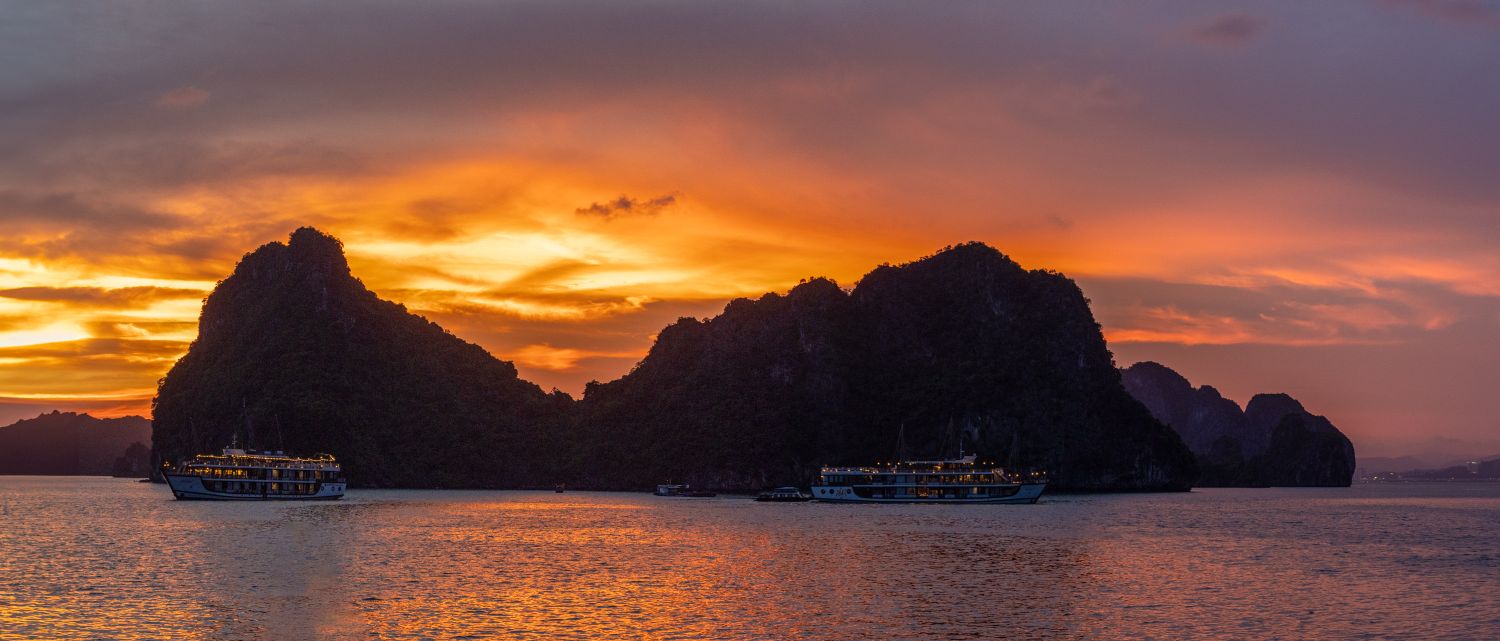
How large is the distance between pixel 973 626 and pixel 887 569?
2422cm

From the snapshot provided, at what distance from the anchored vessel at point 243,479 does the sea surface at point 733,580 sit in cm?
5702

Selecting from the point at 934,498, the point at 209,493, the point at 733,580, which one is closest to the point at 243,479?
the point at 209,493

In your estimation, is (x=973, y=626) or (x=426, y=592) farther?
(x=426, y=592)

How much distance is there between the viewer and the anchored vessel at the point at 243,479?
181 metres

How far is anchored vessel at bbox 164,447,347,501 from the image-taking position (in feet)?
595

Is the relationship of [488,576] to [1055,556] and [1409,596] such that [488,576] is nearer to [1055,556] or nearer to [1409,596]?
[1055,556]

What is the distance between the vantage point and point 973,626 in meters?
49.8

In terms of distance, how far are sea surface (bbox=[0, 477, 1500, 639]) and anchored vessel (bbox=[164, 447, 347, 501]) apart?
5702 centimetres

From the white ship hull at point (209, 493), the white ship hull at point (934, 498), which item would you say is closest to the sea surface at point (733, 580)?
the white ship hull at point (209, 493)

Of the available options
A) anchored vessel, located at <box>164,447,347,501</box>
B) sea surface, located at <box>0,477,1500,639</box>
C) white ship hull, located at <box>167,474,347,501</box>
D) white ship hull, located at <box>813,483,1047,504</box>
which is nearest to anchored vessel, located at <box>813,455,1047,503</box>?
white ship hull, located at <box>813,483,1047,504</box>

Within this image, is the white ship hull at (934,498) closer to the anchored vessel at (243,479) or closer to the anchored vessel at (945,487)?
the anchored vessel at (945,487)

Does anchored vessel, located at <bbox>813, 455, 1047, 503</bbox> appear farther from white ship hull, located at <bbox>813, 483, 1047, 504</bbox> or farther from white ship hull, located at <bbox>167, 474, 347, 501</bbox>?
white ship hull, located at <bbox>167, 474, 347, 501</bbox>

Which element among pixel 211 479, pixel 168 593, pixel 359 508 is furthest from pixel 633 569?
pixel 211 479

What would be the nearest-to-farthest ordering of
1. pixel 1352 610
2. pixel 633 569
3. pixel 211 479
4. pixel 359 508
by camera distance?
pixel 1352 610 → pixel 633 569 → pixel 359 508 → pixel 211 479
